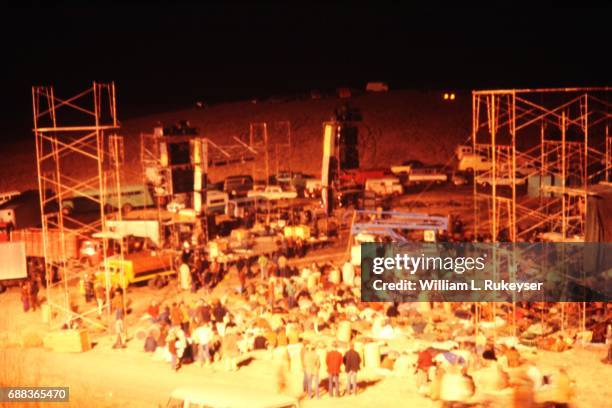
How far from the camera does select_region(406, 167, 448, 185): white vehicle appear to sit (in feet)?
144

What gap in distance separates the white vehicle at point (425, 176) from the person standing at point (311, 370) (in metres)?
29.8

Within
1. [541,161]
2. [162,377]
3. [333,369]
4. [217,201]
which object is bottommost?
[162,377]

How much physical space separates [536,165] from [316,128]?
23245 millimetres

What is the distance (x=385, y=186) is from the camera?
41562 mm

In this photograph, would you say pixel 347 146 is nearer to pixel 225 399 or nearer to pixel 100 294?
pixel 100 294

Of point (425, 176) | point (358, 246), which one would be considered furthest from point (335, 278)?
point (425, 176)

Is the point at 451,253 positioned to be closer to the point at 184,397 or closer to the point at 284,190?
the point at 184,397

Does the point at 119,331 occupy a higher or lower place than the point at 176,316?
lower

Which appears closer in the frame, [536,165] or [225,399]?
[225,399]

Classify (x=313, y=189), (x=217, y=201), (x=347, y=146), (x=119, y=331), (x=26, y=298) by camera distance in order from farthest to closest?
1. (x=313, y=189)
2. (x=217, y=201)
3. (x=347, y=146)
4. (x=26, y=298)
5. (x=119, y=331)

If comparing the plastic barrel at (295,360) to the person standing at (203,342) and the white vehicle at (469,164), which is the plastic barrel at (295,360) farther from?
the white vehicle at (469,164)

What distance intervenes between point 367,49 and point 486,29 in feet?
47.7

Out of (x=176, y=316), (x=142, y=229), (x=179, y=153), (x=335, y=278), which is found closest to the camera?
(x=176, y=316)

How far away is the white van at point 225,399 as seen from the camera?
34.8ft
